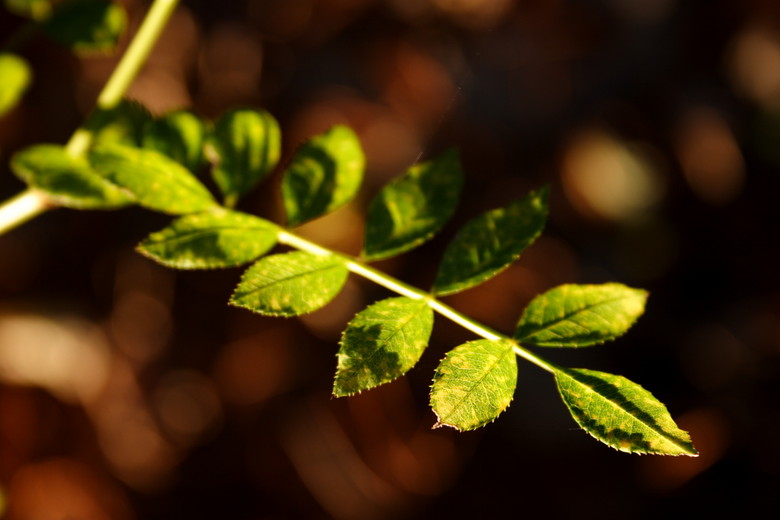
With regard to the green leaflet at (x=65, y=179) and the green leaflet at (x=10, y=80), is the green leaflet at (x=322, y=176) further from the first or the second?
the green leaflet at (x=10, y=80)

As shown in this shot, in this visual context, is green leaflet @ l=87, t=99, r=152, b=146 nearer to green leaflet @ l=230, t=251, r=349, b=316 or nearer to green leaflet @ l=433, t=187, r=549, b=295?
green leaflet @ l=230, t=251, r=349, b=316

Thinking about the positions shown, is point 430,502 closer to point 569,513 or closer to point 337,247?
point 569,513

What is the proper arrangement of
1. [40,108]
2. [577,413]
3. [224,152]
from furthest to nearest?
1. [40,108]
2. [224,152]
3. [577,413]

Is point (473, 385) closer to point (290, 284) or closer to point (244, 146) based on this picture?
point (290, 284)

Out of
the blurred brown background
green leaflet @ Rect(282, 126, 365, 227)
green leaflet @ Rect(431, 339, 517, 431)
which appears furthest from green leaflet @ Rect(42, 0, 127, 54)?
the blurred brown background

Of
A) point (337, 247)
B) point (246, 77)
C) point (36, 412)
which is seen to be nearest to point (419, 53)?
point (246, 77)

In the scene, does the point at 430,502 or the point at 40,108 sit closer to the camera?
the point at 430,502
